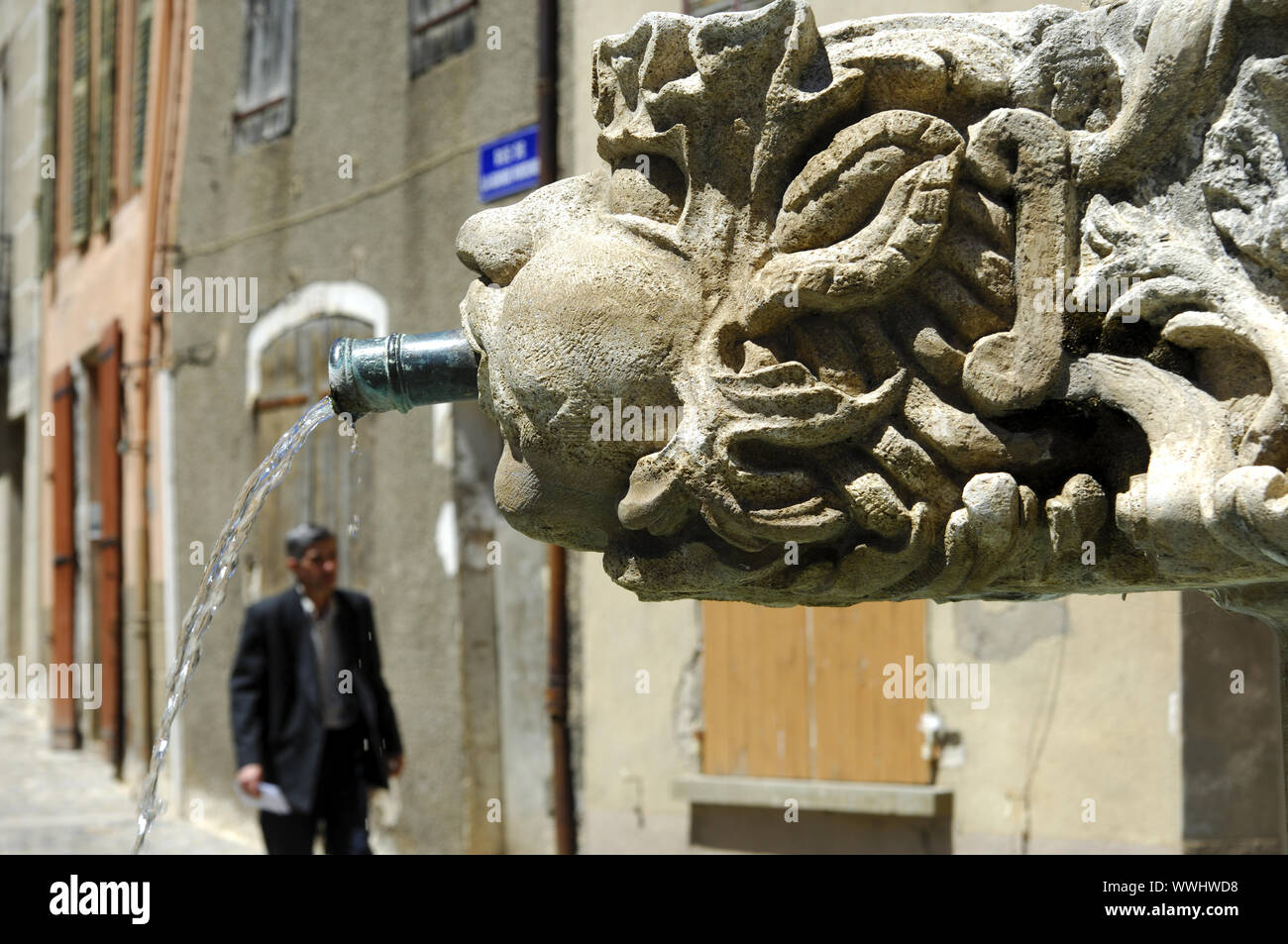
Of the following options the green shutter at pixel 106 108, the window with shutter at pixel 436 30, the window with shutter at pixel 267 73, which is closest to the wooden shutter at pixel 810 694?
the window with shutter at pixel 436 30

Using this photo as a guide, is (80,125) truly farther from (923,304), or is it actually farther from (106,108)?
(923,304)

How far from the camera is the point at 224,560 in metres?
2.58

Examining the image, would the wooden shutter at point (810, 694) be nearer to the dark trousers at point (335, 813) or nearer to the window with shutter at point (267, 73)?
the dark trousers at point (335, 813)

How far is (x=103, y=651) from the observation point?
10.8 meters

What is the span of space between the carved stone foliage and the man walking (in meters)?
3.06

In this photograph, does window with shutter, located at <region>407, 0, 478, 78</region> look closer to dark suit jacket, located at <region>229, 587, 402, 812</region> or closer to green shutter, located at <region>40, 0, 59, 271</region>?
dark suit jacket, located at <region>229, 587, 402, 812</region>

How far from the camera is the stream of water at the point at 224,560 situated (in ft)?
7.88

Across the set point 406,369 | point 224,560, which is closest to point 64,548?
point 224,560

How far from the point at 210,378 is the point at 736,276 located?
7.49m

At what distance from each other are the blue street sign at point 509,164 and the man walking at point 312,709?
193cm

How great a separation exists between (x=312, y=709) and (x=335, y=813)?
0.31 metres
